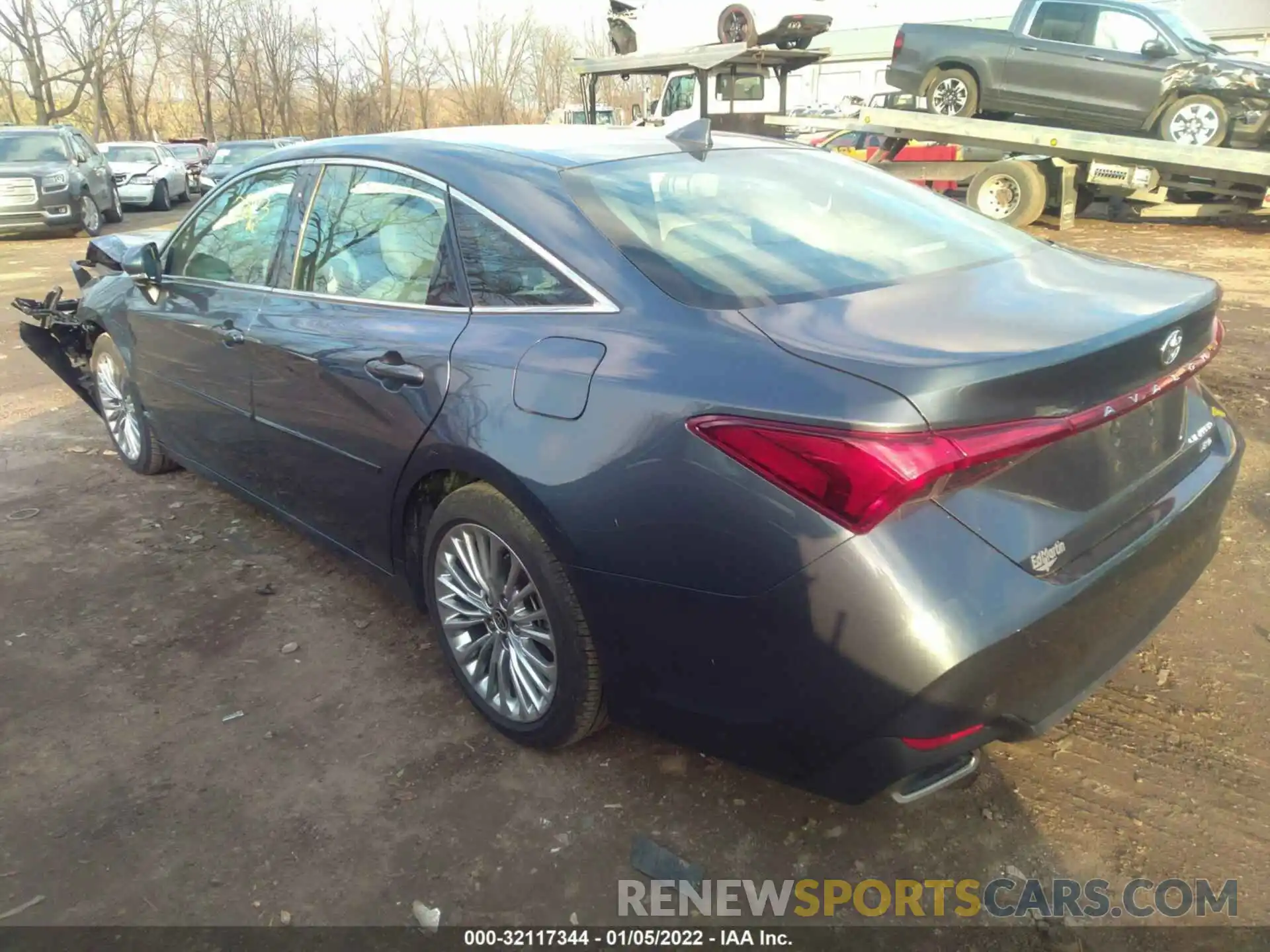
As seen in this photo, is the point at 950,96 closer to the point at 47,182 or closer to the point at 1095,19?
the point at 1095,19

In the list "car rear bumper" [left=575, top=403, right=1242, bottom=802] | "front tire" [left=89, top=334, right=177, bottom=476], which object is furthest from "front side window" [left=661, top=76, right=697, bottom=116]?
"car rear bumper" [left=575, top=403, right=1242, bottom=802]

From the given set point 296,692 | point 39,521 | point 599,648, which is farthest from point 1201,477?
point 39,521

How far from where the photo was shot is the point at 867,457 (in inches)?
68.6

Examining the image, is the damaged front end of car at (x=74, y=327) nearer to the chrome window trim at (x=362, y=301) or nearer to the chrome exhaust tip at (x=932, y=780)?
the chrome window trim at (x=362, y=301)

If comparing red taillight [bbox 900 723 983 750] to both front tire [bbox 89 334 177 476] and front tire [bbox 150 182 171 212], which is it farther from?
front tire [bbox 150 182 171 212]

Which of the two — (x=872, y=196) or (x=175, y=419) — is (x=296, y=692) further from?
(x=872, y=196)

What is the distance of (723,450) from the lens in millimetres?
1898

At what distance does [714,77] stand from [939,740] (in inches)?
579

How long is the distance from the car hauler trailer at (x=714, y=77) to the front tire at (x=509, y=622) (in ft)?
41.7

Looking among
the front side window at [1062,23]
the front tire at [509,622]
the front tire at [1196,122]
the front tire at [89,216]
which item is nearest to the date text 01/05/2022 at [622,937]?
the front tire at [509,622]

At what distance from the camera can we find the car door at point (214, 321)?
3.47 meters

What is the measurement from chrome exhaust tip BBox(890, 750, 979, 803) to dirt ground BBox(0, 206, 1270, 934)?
1.02ft

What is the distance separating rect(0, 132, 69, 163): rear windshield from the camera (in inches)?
596

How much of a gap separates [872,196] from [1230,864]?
210cm
